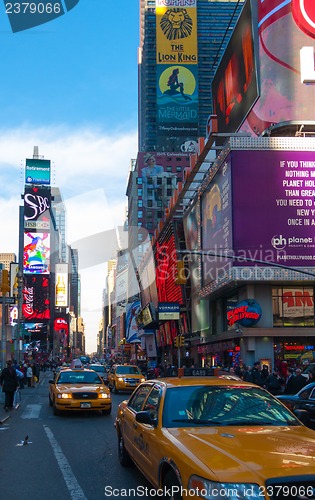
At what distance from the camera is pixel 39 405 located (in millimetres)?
21688

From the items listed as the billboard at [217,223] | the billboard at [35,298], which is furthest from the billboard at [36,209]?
the billboard at [217,223]

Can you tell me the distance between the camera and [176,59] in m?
99.1

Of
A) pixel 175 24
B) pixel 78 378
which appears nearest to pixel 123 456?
pixel 78 378

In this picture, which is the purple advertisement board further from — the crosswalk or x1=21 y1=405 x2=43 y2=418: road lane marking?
x1=21 y1=405 x2=43 y2=418: road lane marking

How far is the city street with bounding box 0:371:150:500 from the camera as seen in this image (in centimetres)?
749

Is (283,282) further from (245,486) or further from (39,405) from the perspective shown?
→ (245,486)

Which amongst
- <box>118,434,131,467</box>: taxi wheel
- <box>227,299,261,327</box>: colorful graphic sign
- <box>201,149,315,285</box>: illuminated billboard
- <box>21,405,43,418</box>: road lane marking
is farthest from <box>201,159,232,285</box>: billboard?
<box>118,434,131,467</box>: taxi wheel

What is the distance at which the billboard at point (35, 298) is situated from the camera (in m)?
104

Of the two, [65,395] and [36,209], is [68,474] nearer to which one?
[65,395]

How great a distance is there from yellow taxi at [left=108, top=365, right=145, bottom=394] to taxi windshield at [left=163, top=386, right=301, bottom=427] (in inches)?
856

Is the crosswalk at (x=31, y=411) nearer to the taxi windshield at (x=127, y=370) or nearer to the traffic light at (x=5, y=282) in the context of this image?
the traffic light at (x=5, y=282)

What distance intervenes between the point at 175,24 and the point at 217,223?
72.1 meters

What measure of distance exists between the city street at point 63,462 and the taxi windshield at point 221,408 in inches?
55.7

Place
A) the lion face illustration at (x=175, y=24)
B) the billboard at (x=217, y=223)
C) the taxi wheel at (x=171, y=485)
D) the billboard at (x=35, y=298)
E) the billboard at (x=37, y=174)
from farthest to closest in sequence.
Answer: the billboard at (x=37, y=174), the billboard at (x=35, y=298), the lion face illustration at (x=175, y=24), the billboard at (x=217, y=223), the taxi wheel at (x=171, y=485)
